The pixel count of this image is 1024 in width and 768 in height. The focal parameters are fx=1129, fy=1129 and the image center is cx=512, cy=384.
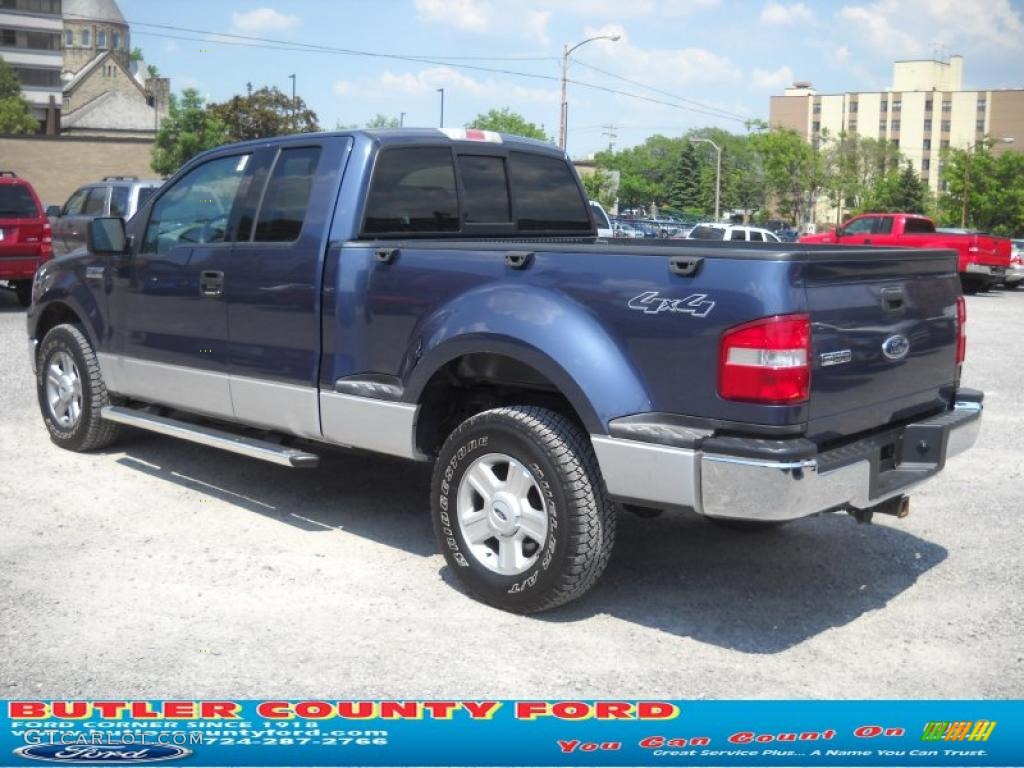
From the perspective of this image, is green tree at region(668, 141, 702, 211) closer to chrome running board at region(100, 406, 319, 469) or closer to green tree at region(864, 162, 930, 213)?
green tree at region(864, 162, 930, 213)

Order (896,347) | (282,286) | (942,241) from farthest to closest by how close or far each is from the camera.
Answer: (942,241)
(282,286)
(896,347)

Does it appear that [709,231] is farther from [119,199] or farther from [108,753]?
[108,753]

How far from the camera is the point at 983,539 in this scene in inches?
231

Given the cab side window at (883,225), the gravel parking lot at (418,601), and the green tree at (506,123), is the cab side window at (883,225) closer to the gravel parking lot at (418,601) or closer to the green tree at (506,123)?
the gravel parking lot at (418,601)

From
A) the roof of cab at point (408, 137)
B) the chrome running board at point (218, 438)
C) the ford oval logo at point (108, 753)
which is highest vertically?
the roof of cab at point (408, 137)

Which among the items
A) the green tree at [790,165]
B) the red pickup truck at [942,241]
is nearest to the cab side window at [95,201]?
the red pickup truck at [942,241]

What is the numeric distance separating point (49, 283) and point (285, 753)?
5272 mm

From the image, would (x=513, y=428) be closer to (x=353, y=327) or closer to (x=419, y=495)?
(x=353, y=327)

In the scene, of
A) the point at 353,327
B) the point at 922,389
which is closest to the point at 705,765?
the point at 922,389

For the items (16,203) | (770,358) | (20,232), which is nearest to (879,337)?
(770,358)

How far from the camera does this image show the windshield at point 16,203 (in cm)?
1611

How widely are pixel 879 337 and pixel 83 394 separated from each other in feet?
16.6

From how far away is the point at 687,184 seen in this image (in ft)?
431

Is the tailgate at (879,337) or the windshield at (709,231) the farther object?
the windshield at (709,231)
